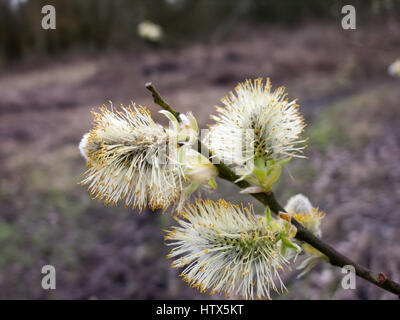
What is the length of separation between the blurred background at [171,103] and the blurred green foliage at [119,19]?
1.9 inches

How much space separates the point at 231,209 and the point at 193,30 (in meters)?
14.9

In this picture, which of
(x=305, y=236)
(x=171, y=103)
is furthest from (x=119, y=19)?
(x=305, y=236)

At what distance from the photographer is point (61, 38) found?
14.5m

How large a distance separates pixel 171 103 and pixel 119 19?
7.61 meters

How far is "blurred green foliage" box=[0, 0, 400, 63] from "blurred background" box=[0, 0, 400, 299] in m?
0.05

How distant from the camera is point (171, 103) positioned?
27.3ft

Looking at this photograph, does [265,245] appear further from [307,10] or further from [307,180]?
[307,10]

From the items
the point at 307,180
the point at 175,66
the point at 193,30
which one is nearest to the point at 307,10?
the point at 193,30

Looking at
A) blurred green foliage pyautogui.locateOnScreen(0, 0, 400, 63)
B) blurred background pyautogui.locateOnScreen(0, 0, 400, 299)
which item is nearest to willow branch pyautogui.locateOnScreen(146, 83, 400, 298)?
blurred background pyautogui.locateOnScreen(0, 0, 400, 299)

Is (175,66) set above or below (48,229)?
above

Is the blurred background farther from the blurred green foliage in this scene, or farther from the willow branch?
the willow branch

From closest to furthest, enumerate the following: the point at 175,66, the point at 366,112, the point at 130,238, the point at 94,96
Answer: the point at 130,238 → the point at 366,112 → the point at 94,96 → the point at 175,66

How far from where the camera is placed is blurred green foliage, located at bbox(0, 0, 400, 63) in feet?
45.0

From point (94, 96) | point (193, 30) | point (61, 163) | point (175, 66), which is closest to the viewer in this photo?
point (61, 163)
